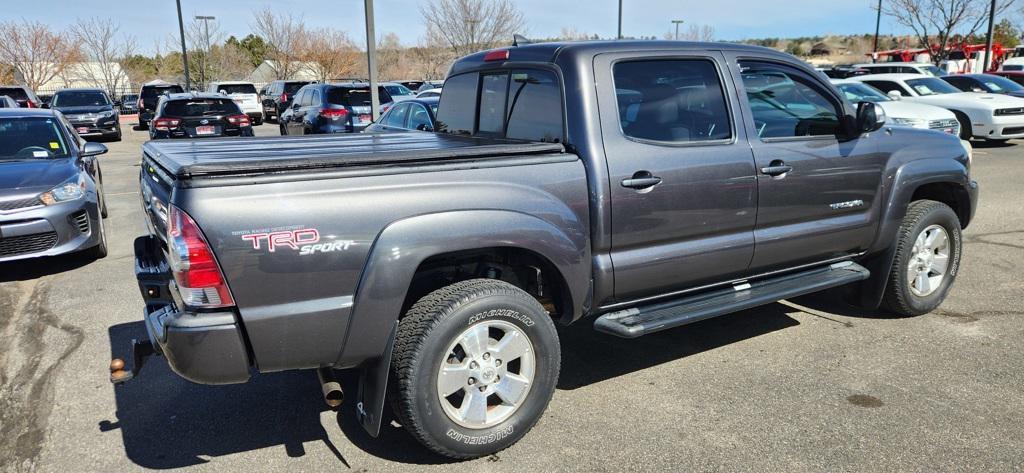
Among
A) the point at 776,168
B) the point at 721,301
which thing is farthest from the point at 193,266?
the point at 776,168

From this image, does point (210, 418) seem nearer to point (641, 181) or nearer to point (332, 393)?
point (332, 393)

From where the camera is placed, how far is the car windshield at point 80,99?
73.5 ft

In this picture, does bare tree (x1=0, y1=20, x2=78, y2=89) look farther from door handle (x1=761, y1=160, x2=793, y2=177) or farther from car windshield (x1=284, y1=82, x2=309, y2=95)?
door handle (x1=761, y1=160, x2=793, y2=177)

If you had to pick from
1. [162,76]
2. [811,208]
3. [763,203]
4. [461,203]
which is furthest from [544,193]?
[162,76]

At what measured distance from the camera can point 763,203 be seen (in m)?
4.14

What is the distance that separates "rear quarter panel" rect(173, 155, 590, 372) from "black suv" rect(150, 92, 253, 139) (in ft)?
41.2

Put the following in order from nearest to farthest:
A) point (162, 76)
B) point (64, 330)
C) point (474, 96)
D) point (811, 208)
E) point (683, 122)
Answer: point (683, 122) → point (811, 208) → point (474, 96) → point (64, 330) → point (162, 76)

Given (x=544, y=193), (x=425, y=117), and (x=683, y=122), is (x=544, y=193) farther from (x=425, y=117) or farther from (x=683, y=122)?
(x=425, y=117)

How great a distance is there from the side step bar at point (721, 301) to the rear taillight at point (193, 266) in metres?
1.81

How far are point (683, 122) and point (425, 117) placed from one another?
6.87 metres

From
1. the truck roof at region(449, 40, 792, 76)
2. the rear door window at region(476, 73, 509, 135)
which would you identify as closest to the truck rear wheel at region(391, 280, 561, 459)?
the truck roof at region(449, 40, 792, 76)

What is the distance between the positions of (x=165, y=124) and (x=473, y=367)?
1312 cm

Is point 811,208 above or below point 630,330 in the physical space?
above

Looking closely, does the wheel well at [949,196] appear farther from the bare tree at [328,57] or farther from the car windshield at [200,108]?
the bare tree at [328,57]
